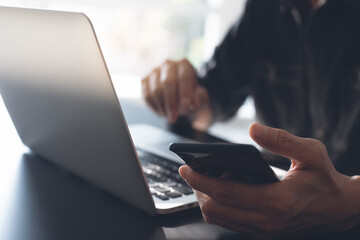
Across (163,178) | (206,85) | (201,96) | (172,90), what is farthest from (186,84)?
(163,178)

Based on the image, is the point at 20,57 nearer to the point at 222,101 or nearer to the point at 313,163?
the point at 313,163

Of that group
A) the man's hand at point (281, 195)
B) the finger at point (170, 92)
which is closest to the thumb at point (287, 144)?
the man's hand at point (281, 195)

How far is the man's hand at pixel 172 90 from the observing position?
957 millimetres

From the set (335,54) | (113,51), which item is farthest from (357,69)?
(113,51)

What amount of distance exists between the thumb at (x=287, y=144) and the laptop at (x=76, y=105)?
0.12 meters

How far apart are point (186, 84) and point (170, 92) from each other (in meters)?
0.06

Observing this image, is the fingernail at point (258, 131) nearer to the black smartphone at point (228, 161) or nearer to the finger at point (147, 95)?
the black smartphone at point (228, 161)

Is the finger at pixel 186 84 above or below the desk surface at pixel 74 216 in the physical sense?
below

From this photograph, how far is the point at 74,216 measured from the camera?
444mm

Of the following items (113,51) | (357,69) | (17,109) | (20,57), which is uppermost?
(20,57)

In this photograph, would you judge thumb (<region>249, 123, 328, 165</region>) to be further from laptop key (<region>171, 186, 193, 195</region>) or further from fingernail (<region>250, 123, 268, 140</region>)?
laptop key (<region>171, 186, 193, 195</region>)

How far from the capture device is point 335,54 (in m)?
1.17

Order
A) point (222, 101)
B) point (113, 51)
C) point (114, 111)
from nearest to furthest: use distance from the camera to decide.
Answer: point (114, 111), point (222, 101), point (113, 51)

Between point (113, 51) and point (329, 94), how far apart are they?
4.43ft
